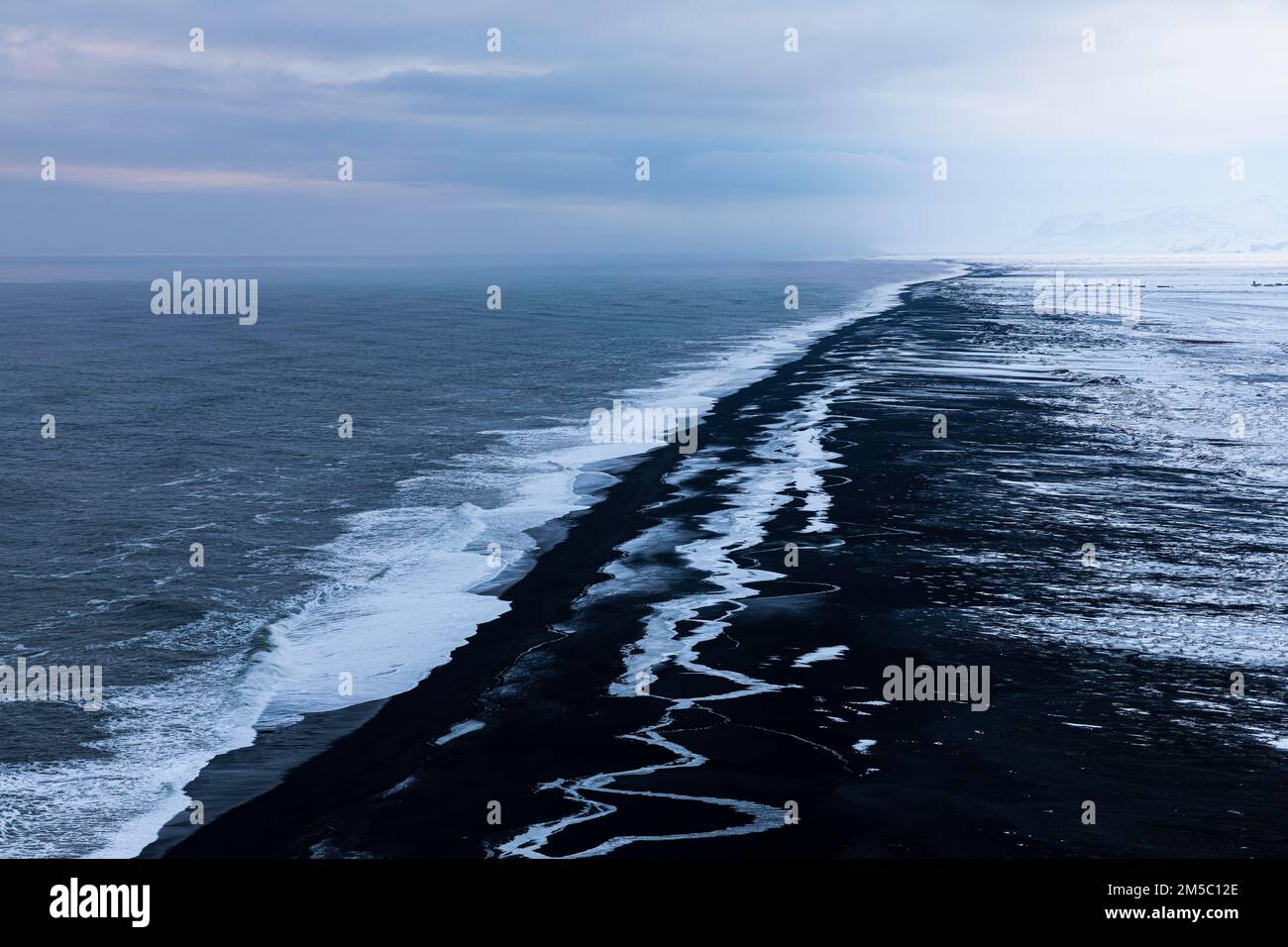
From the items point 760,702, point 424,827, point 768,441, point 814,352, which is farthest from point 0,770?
point 814,352

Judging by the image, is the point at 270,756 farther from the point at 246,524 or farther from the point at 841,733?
the point at 246,524

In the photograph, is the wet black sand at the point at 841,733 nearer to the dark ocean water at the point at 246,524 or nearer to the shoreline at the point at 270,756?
the shoreline at the point at 270,756

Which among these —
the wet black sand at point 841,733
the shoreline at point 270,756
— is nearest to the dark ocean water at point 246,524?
the shoreline at point 270,756

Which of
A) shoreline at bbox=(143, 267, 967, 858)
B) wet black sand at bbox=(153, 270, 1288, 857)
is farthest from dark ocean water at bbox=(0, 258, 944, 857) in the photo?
wet black sand at bbox=(153, 270, 1288, 857)

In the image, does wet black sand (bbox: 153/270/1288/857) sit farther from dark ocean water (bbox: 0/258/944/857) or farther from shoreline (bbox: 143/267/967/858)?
dark ocean water (bbox: 0/258/944/857)

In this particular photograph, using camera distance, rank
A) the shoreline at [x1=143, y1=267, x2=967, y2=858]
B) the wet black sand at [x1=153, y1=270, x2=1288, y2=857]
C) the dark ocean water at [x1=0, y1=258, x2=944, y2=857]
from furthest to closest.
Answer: the dark ocean water at [x1=0, y1=258, x2=944, y2=857], the shoreline at [x1=143, y1=267, x2=967, y2=858], the wet black sand at [x1=153, y1=270, x2=1288, y2=857]
